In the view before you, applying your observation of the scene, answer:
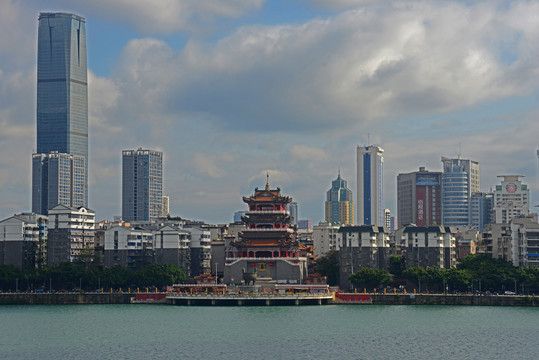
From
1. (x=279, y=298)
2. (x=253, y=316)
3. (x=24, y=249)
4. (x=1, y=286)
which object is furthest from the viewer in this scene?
(x=24, y=249)

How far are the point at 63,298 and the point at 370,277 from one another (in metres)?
47.5

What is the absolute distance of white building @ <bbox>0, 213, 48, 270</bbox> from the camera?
162 meters

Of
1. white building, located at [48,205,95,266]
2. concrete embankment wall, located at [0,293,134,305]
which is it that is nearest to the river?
concrete embankment wall, located at [0,293,134,305]

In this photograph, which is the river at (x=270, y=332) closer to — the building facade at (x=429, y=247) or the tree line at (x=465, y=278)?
the tree line at (x=465, y=278)

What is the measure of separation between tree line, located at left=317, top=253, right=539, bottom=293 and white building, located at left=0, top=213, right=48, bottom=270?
5603 cm

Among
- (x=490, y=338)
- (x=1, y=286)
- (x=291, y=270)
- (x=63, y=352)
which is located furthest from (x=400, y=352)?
(x=1, y=286)

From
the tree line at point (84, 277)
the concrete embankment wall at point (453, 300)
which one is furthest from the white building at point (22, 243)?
the concrete embankment wall at point (453, 300)

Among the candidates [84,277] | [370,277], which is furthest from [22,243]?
[370,277]

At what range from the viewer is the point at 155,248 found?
166 metres

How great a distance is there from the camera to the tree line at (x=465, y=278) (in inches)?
5630

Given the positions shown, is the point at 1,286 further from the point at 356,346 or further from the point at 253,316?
the point at 356,346

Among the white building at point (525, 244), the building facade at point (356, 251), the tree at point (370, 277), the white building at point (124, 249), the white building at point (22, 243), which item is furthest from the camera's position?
the white building at point (124, 249)

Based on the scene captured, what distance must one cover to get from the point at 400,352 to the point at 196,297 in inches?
2274

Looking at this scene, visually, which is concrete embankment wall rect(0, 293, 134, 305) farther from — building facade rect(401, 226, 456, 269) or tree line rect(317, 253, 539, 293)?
building facade rect(401, 226, 456, 269)
